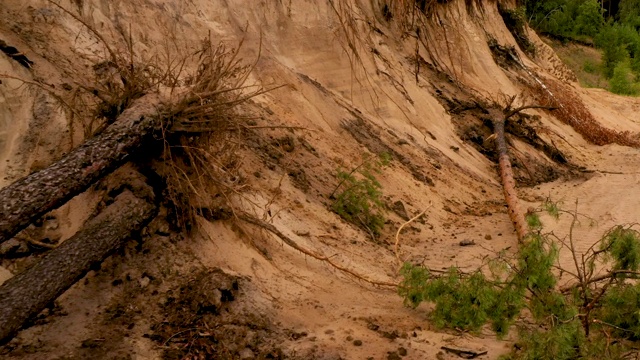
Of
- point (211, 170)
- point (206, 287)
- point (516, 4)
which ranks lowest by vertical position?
point (206, 287)

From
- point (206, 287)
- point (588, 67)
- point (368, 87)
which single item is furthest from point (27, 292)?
point (588, 67)

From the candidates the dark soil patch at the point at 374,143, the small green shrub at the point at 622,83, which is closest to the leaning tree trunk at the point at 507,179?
the dark soil patch at the point at 374,143

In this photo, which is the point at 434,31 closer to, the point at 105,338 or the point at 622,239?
the point at 622,239

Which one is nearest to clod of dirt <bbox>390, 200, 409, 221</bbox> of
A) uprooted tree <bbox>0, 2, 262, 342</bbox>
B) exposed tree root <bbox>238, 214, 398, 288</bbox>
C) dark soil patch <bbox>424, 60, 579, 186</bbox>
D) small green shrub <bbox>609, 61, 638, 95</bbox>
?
exposed tree root <bbox>238, 214, 398, 288</bbox>

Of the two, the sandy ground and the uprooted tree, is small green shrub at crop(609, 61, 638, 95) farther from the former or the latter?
the uprooted tree

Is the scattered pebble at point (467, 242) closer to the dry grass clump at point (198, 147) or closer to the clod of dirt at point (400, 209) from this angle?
the clod of dirt at point (400, 209)

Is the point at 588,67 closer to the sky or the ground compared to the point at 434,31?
closer to the sky
